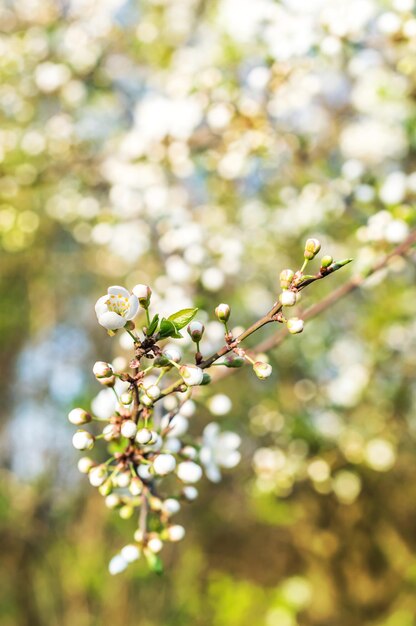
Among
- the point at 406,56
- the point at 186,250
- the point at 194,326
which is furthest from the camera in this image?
the point at 186,250

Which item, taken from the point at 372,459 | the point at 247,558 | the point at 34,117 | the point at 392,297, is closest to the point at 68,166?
the point at 34,117

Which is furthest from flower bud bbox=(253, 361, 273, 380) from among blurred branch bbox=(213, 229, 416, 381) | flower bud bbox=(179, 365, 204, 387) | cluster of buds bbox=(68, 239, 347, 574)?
blurred branch bbox=(213, 229, 416, 381)

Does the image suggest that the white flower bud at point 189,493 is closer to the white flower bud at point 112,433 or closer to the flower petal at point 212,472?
the flower petal at point 212,472

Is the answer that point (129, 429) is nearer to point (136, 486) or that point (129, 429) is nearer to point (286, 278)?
point (136, 486)

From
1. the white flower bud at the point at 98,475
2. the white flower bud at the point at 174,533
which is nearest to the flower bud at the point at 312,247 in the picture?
the white flower bud at the point at 98,475

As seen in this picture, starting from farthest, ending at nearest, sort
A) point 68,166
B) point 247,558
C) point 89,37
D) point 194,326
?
point 247,558 → point 89,37 → point 68,166 → point 194,326

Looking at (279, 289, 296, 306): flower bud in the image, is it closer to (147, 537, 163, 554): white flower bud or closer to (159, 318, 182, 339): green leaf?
(159, 318, 182, 339): green leaf

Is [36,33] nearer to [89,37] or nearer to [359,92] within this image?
[89,37]
